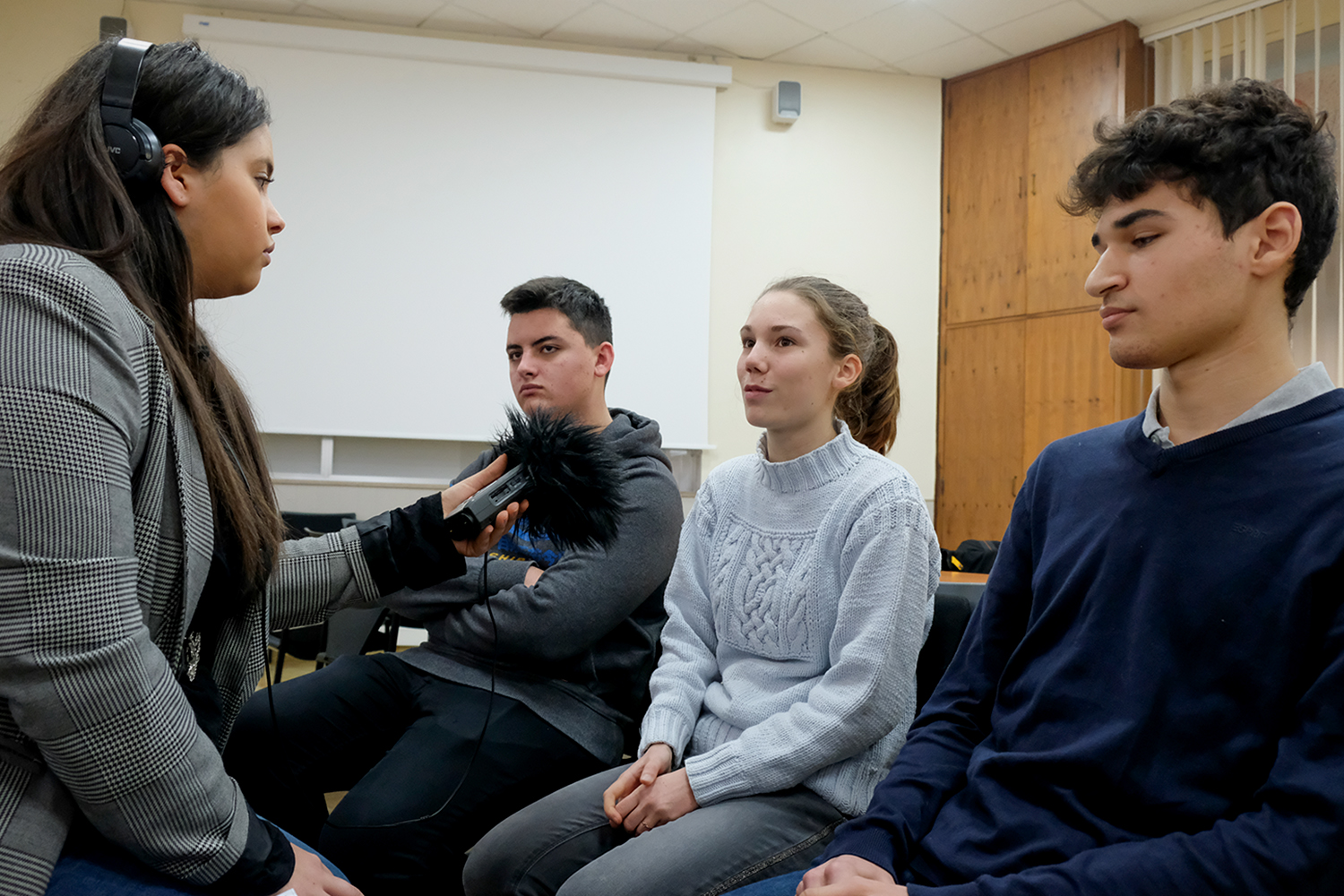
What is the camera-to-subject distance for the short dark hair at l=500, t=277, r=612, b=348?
7.41 ft

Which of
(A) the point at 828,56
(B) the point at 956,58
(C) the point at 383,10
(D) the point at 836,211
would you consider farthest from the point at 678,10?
(B) the point at 956,58

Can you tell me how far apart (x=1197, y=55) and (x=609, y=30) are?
317 cm

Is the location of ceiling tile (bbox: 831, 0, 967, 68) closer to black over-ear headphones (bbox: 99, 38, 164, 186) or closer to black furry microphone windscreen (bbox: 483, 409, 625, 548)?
black furry microphone windscreen (bbox: 483, 409, 625, 548)

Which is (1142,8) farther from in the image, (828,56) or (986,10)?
(828,56)

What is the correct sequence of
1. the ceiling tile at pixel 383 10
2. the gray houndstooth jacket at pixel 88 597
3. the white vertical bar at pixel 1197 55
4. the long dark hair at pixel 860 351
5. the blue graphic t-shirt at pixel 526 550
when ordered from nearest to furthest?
the gray houndstooth jacket at pixel 88 597
the long dark hair at pixel 860 351
the blue graphic t-shirt at pixel 526 550
the white vertical bar at pixel 1197 55
the ceiling tile at pixel 383 10

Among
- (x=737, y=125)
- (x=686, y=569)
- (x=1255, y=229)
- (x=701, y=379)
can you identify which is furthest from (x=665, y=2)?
(x=1255, y=229)

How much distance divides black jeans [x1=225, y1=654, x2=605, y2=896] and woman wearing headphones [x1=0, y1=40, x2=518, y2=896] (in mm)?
494

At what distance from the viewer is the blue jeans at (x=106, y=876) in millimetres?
863

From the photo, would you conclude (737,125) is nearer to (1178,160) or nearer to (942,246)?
(942,246)

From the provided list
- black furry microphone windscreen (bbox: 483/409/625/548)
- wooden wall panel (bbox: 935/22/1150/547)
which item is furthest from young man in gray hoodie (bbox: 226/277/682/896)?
wooden wall panel (bbox: 935/22/1150/547)

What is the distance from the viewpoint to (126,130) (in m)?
1.03

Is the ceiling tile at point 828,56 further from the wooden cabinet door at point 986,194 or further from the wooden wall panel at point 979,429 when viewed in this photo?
the wooden wall panel at point 979,429

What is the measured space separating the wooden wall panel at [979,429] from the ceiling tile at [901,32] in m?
1.67

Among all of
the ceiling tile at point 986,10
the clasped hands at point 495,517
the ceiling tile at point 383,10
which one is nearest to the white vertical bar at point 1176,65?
the ceiling tile at point 986,10
